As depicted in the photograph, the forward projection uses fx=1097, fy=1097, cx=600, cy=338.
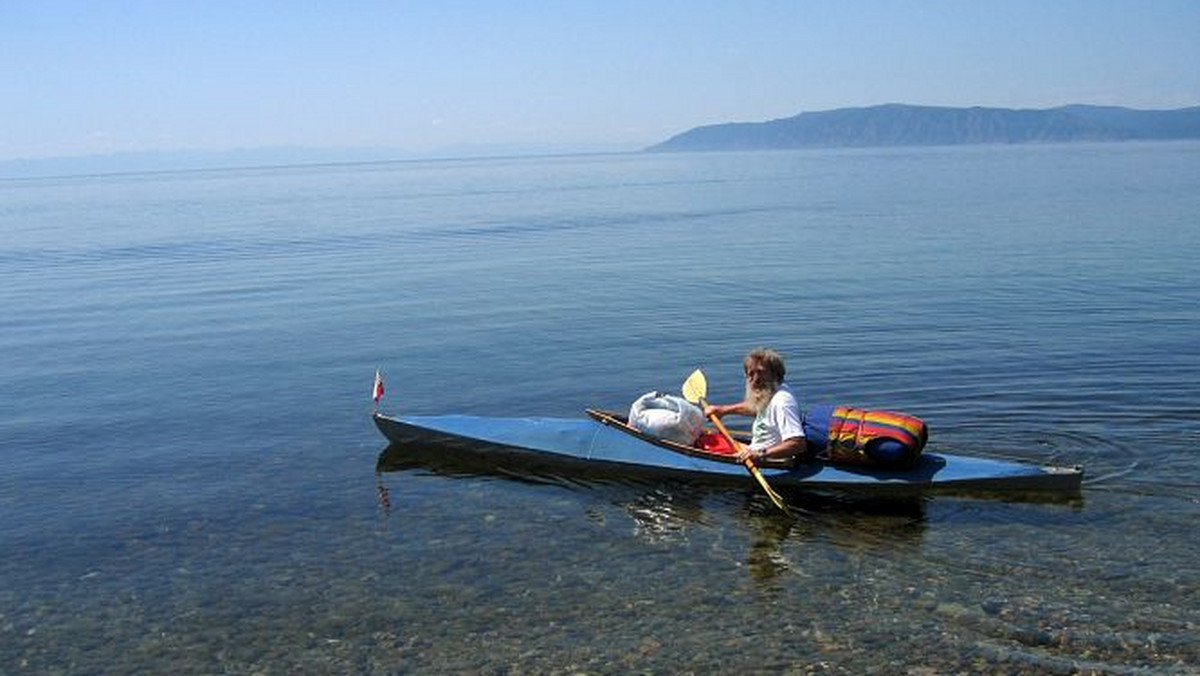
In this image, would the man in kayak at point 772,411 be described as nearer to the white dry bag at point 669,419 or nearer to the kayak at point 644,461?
the kayak at point 644,461

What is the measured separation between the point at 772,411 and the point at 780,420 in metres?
0.13

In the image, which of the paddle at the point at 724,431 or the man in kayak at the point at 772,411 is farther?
the man in kayak at the point at 772,411

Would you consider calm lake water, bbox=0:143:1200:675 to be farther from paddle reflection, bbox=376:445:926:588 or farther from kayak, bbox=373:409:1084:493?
kayak, bbox=373:409:1084:493

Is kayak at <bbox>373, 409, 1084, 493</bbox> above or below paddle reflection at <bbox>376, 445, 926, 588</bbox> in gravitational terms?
above

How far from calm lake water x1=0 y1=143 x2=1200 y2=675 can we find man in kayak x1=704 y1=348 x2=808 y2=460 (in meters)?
0.66

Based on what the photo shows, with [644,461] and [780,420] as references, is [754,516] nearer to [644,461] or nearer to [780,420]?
[780,420]

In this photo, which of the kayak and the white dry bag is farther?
the white dry bag

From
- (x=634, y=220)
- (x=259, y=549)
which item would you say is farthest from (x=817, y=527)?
(x=634, y=220)

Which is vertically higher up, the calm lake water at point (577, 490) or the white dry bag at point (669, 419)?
the white dry bag at point (669, 419)

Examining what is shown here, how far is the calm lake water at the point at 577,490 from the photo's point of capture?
8.67m

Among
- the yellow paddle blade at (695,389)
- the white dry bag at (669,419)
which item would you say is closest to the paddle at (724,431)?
the yellow paddle blade at (695,389)

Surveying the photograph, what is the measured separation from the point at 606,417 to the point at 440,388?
5.66 m

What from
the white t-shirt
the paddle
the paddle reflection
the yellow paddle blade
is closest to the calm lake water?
the paddle reflection

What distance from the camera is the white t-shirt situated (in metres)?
11.3
